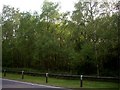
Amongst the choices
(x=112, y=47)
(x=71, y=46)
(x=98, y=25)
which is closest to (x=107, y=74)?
(x=112, y=47)

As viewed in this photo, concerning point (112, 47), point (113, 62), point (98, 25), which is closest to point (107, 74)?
point (113, 62)

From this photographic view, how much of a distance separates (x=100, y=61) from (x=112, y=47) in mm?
4530

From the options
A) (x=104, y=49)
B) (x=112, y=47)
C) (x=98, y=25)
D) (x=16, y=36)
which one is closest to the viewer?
(x=112, y=47)

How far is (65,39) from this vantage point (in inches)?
1789

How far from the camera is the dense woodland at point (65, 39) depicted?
108 feet

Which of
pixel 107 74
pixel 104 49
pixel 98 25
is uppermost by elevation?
pixel 98 25

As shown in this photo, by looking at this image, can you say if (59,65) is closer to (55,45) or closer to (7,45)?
(55,45)

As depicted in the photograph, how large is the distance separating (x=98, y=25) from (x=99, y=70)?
18.6 ft

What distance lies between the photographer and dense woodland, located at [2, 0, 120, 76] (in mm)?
33009

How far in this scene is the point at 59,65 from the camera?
48344 millimetres

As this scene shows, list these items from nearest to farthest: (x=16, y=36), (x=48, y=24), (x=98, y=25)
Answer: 1. (x=98, y=25)
2. (x=48, y=24)
3. (x=16, y=36)

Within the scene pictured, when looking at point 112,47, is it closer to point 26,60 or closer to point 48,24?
point 48,24

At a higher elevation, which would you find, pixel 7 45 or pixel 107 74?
pixel 7 45

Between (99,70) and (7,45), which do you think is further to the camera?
(7,45)
